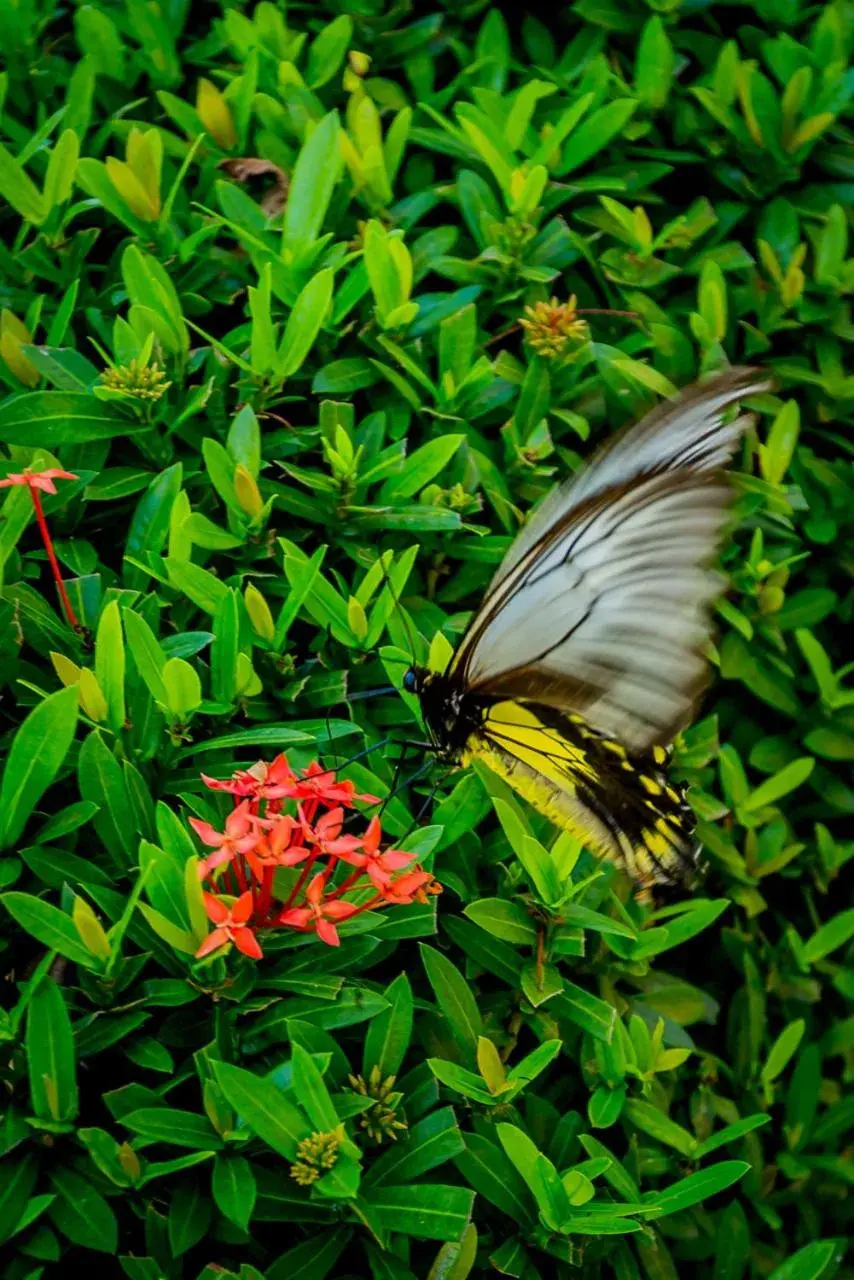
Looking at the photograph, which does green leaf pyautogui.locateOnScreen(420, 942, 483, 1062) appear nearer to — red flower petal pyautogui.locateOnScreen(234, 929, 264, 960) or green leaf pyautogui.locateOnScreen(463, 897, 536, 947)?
green leaf pyautogui.locateOnScreen(463, 897, 536, 947)

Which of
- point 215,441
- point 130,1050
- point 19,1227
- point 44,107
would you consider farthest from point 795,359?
point 19,1227

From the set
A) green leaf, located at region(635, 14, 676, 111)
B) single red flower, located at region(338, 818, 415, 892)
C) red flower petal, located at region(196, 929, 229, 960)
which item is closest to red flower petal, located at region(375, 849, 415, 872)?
single red flower, located at region(338, 818, 415, 892)

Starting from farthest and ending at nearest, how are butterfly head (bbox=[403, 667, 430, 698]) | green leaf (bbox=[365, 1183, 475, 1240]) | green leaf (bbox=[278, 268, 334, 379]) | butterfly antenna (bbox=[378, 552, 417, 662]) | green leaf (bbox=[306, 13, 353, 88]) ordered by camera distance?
green leaf (bbox=[306, 13, 353, 88]) → green leaf (bbox=[278, 268, 334, 379]) → butterfly antenna (bbox=[378, 552, 417, 662]) → butterfly head (bbox=[403, 667, 430, 698]) → green leaf (bbox=[365, 1183, 475, 1240])

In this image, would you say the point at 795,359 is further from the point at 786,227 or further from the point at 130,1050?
the point at 130,1050

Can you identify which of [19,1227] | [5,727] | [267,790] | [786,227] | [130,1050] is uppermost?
[786,227]

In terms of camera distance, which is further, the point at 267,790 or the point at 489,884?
the point at 489,884
